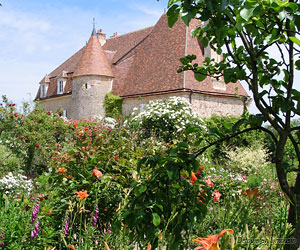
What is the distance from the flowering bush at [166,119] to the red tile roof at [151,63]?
370 centimetres

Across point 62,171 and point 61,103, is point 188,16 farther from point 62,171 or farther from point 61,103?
point 61,103

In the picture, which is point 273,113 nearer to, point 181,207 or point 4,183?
point 181,207

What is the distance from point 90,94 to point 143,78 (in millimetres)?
3806

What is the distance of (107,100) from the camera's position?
23.8m

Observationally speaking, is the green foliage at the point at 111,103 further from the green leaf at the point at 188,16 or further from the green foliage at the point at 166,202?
the green leaf at the point at 188,16

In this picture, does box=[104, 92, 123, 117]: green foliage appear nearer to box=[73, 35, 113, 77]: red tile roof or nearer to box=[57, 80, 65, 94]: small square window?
box=[73, 35, 113, 77]: red tile roof

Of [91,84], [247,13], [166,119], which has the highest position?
[91,84]

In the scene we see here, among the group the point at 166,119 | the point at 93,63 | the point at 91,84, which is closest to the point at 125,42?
the point at 93,63

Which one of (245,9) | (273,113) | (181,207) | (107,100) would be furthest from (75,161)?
(107,100)

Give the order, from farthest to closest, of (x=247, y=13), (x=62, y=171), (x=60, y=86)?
(x=60, y=86), (x=62, y=171), (x=247, y=13)

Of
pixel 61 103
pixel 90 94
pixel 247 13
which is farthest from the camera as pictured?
pixel 61 103

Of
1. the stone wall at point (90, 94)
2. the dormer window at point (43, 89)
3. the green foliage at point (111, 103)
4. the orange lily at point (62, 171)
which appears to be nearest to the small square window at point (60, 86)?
the dormer window at point (43, 89)

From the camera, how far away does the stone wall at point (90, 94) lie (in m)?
23.9

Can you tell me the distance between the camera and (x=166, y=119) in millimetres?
15648
